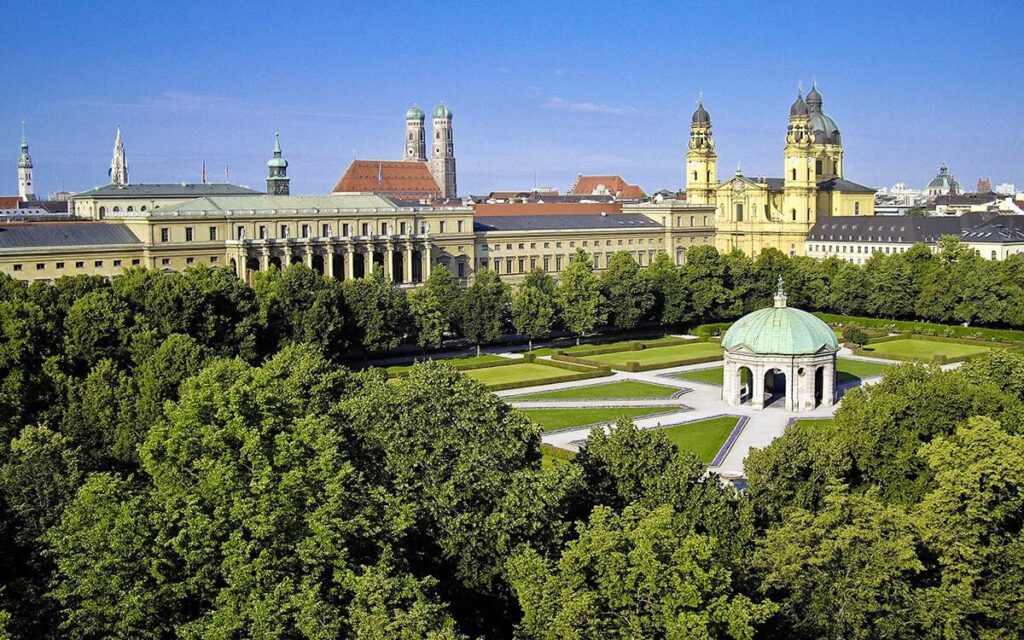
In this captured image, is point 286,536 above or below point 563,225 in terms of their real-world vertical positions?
below

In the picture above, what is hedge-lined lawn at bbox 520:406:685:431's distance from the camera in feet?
215

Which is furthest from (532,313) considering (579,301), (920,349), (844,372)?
(920,349)

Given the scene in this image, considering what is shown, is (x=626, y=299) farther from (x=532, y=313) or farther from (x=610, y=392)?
(x=610, y=392)

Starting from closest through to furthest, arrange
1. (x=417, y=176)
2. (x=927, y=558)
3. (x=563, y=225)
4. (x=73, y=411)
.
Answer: (x=927, y=558), (x=73, y=411), (x=563, y=225), (x=417, y=176)

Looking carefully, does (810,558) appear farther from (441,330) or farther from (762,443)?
(441,330)

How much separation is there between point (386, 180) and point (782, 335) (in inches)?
5218

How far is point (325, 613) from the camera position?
1103 inches

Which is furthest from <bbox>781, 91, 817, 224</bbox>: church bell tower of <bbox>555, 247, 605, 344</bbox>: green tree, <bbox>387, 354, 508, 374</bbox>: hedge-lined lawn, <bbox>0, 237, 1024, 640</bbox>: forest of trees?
<bbox>0, 237, 1024, 640</bbox>: forest of trees

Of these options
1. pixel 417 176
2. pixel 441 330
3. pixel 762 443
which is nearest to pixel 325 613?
pixel 762 443

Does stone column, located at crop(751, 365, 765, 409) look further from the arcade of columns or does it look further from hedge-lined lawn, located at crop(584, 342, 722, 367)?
the arcade of columns

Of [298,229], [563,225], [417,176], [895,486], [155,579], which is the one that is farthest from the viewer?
[417,176]

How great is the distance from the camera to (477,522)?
3375 centimetres

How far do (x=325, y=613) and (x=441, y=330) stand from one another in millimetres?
60591

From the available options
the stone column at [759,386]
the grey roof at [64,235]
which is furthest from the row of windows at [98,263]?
the stone column at [759,386]
